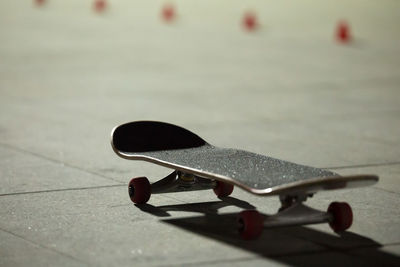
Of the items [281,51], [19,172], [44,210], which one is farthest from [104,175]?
[281,51]

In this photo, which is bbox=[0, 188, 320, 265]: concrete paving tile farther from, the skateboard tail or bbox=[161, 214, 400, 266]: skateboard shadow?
the skateboard tail

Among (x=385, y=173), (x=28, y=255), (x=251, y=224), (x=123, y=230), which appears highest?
(x=385, y=173)

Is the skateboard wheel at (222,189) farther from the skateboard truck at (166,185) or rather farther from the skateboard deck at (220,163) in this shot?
the skateboard deck at (220,163)

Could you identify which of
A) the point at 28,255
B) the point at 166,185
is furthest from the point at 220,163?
the point at 28,255

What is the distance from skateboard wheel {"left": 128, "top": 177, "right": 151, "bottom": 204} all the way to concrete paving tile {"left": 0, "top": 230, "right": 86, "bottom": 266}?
2.69 ft

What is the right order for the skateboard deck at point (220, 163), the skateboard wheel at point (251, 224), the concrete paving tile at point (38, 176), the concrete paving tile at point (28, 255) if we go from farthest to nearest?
the concrete paving tile at point (38, 176) < the skateboard wheel at point (251, 224) < the skateboard deck at point (220, 163) < the concrete paving tile at point (28, 255)

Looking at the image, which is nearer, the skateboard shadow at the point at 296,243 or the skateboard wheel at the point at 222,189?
the skateboard shadow at the point at 296,243

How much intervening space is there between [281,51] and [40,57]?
3.27 m

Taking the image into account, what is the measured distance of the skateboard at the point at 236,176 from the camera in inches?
173

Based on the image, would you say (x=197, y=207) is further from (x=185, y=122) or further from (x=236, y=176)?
(x=185, y=122)

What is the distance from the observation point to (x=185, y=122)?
7.96m

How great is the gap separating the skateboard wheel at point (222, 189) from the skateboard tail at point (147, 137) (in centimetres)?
30

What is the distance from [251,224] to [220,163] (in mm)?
534

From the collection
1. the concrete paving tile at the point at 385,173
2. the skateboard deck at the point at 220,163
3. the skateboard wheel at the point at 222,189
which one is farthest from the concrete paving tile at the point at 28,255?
the concrete paving tile at the point at 385,173
